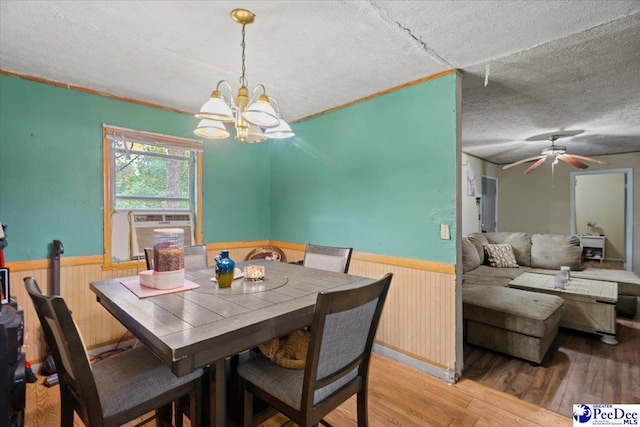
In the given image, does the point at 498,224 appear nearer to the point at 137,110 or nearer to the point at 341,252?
the point at 341,252

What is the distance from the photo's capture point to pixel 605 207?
23.1 feet

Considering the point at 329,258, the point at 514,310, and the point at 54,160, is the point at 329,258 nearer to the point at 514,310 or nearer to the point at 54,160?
the point at 514,310

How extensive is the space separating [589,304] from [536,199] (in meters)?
4.07

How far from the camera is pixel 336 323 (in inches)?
44.5

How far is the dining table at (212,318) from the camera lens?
1.03m

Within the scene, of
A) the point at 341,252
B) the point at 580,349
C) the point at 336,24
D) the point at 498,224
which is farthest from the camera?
the point at 498,224

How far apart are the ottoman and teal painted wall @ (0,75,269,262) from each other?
3445mm

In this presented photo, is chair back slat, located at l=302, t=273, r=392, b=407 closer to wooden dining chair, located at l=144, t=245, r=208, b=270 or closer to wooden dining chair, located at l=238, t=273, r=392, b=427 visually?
wooden dining chair, located at l=238, t=273, r=392, b=427

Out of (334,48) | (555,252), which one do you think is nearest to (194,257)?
(334,48)

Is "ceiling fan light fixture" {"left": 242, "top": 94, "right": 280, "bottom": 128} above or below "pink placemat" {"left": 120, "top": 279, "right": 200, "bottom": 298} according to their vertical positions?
above

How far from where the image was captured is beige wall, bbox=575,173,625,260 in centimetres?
676

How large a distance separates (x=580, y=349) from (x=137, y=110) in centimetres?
477

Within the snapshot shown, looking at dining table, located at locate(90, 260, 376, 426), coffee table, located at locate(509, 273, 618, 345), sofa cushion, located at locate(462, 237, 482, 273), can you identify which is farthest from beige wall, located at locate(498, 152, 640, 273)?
dining table, located at locate(90, 260, 376, 426)

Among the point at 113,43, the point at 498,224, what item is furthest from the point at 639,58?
the point at 498,224
